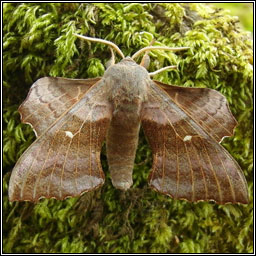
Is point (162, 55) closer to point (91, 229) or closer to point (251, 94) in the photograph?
point (251, 94)

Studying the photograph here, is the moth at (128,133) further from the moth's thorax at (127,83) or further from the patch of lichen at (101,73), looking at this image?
the patch of lichen at (101,73)

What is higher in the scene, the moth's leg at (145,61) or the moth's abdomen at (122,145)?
the moth's leg at (145,61)

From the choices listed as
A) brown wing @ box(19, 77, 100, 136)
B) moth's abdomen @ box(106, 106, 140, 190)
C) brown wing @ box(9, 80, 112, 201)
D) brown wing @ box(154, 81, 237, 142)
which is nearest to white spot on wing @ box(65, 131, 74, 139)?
brown wing @ box(9, 80, 112, 201)

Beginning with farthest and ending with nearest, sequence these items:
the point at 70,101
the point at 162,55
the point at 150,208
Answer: the point at 150,208, the point at 162,55, the point at 70,101

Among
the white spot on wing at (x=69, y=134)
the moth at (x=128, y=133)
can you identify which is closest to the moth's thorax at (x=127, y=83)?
the moth at (x=128, y=133)

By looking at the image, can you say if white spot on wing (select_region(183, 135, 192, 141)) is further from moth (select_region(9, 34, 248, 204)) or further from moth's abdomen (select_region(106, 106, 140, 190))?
moth's abdomen (select_region(106, 106, 140, 190))

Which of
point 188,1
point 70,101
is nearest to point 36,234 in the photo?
point 70,101

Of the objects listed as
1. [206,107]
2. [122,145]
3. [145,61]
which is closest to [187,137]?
[206,107]
